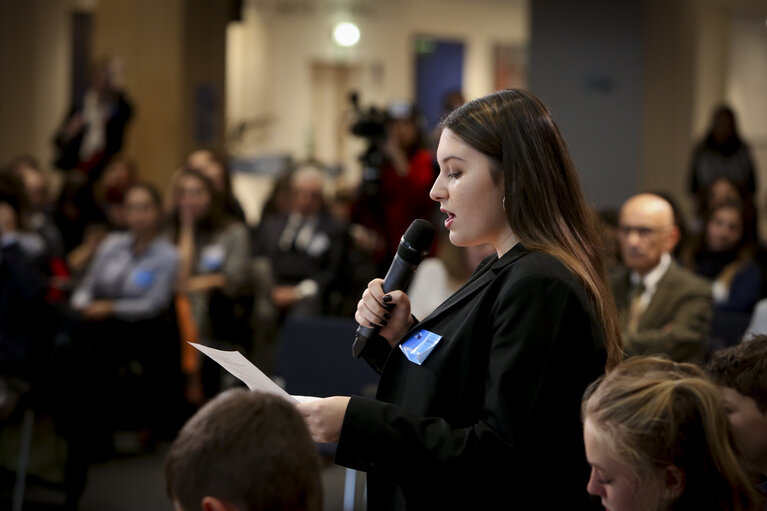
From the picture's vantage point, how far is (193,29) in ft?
28.1

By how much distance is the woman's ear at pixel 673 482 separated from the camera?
150 centimetres

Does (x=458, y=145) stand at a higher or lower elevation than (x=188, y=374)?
higher

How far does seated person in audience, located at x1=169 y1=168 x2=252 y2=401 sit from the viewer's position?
525 cm

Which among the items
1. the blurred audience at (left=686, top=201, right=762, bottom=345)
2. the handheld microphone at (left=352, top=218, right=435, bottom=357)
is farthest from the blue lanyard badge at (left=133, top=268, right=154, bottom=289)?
the handheld microphone at (left=352, top=218, right=435, bottom=357)

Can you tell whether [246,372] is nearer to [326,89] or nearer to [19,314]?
[19,314]

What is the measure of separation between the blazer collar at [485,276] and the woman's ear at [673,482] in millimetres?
396

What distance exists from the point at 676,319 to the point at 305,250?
262 centimetres

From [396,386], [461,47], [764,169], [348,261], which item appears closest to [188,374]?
[348,261]

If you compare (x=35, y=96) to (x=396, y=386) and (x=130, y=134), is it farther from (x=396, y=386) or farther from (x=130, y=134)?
(x=396, y=386)

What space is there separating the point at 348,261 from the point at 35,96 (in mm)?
6276

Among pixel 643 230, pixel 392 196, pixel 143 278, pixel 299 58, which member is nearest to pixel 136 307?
pixel 143 278

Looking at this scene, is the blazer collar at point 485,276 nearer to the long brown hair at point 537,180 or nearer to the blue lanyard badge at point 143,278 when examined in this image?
the long brown hair at point 537,180

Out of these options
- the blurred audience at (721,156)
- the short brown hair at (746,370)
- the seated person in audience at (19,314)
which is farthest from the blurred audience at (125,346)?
the blurred audience at (721,156)

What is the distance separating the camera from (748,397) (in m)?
1.87
